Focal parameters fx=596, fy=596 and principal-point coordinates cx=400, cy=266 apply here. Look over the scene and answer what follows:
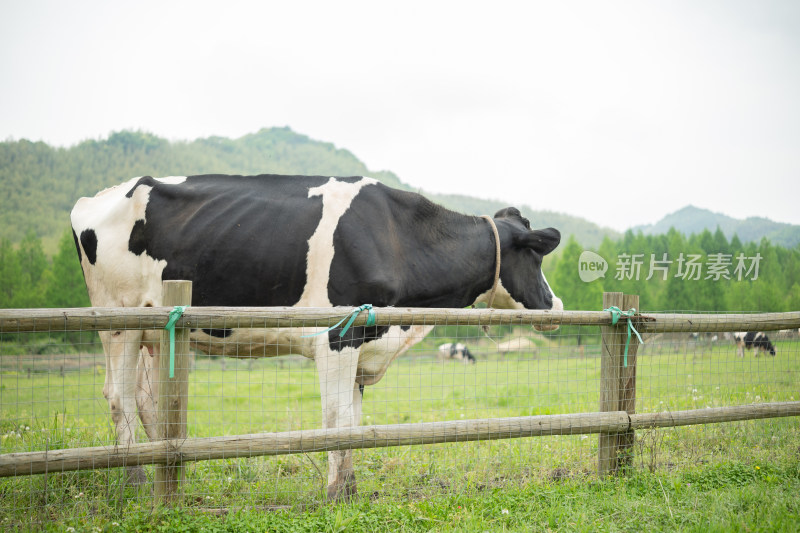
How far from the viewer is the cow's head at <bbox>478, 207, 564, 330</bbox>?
6.15m

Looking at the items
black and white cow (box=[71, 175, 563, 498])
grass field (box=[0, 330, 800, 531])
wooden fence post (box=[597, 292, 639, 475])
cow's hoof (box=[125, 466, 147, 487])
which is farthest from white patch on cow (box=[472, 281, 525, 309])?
cow's hoof (box=[125, 466, 147, 487])

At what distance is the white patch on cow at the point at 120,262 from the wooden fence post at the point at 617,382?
13.1 ft

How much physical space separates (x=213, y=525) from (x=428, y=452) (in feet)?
8.34

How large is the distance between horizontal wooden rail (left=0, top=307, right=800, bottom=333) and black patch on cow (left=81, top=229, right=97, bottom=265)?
1785 millimetres

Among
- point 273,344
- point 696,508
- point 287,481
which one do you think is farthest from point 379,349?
point 696,508

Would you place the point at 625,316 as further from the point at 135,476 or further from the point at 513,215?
the point at 135,476

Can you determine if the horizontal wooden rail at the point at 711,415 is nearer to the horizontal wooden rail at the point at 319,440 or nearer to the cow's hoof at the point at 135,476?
the horizontal wooden rail at the point at 319,440

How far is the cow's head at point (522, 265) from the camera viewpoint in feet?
20.2

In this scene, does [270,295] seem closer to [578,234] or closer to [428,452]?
[428,452]

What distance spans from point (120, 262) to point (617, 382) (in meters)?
4.50

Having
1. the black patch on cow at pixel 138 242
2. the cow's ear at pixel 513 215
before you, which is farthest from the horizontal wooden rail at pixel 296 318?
the cow's ear at pixel 513 215

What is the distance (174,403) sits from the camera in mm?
4090

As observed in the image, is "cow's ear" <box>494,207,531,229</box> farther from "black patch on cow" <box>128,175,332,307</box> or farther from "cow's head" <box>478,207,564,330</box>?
A: "black patch on cow" <box>128,175,332,307</box>

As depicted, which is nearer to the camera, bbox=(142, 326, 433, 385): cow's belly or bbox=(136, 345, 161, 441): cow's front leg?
bbox=(142, 326, 433, 385): cow's belly
